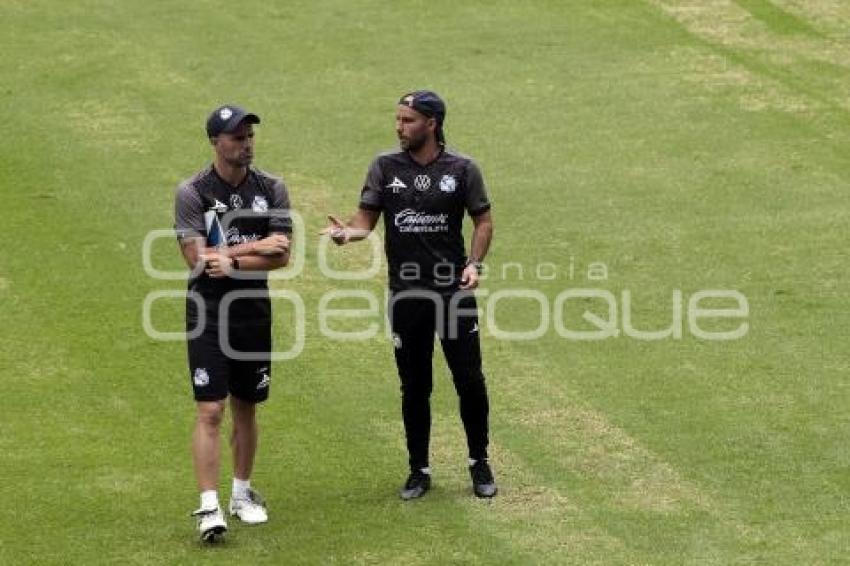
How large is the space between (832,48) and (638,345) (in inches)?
349

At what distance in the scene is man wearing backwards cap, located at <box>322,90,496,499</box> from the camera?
13008 millimetres

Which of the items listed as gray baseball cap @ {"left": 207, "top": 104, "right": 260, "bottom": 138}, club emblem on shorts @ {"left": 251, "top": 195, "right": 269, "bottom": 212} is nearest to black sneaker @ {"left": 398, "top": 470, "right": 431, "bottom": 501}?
club emblem on shorts @ {"left": 251, "top": 195, "right": 269, "bottom": 212}

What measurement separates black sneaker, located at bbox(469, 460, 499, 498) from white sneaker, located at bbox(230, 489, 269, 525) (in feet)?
4.57

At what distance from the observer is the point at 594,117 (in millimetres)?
21766

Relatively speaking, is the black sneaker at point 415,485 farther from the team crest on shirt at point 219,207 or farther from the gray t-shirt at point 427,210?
the team crest on shirt at point 219,207

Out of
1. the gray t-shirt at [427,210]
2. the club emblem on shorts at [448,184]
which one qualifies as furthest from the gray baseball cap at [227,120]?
the club emblem on shorts at [448,184]

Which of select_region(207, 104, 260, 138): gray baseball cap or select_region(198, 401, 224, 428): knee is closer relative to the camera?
select_region(207, 104, 260, 138): gray baseball cap

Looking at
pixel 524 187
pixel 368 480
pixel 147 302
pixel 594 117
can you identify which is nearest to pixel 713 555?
pixel 368 480

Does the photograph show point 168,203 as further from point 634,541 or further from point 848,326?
point 634,541

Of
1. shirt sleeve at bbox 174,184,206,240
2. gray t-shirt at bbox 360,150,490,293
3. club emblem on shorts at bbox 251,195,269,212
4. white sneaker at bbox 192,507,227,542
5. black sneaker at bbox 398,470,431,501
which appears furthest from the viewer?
black sneaker at bbox 398,470,431,501

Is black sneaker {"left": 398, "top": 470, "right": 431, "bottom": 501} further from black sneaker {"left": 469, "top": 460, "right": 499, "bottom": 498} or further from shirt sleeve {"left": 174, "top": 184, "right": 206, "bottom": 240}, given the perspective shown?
shirt sleeve {"left": 174, "top": 184, "right": 206, "bottom": 240}

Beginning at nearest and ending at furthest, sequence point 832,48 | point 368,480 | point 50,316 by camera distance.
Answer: point 368,480 < point 50,316 < point 832,48

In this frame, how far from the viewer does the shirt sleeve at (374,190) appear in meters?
13.1

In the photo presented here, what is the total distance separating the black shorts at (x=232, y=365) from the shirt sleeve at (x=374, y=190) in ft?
3.66
